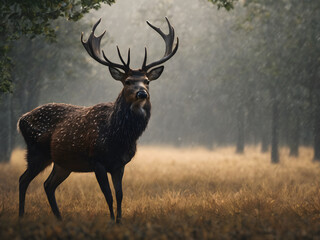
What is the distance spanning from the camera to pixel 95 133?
5.71 m

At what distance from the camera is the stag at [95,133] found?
557 centimetres

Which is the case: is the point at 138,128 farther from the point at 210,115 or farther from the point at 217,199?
the point at 210,115

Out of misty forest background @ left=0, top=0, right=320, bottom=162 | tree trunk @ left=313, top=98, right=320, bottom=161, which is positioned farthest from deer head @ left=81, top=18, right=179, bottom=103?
tree trunk @ left=313, top=98, right=320, bottom=161

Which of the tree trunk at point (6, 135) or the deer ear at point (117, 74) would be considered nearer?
the deer ear at point (117, 74)

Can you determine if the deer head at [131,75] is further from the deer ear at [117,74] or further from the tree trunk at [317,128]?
the tree trunk at [317,128]

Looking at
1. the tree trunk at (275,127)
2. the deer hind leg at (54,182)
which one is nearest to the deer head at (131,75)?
the deer hind leg at (54,182)

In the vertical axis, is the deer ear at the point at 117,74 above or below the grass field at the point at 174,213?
above

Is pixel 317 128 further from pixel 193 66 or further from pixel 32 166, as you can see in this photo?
pixel 193 66

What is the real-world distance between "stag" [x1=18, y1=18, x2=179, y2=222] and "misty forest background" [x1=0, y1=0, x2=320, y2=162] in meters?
1.18

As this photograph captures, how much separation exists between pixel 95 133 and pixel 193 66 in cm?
2372

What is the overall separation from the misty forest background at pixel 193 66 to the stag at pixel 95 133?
1179 mm

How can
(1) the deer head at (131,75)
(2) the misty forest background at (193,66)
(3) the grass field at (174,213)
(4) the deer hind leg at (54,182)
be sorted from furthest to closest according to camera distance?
(2) the misty forest background at (193,66) < (4) the deer hind leg at (54,182) < (1) the deer head at (131,75) < (3) the grass field at (174,213)

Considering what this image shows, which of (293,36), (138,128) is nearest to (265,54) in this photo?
(293,36)

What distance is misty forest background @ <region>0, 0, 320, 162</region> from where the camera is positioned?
1370cm
